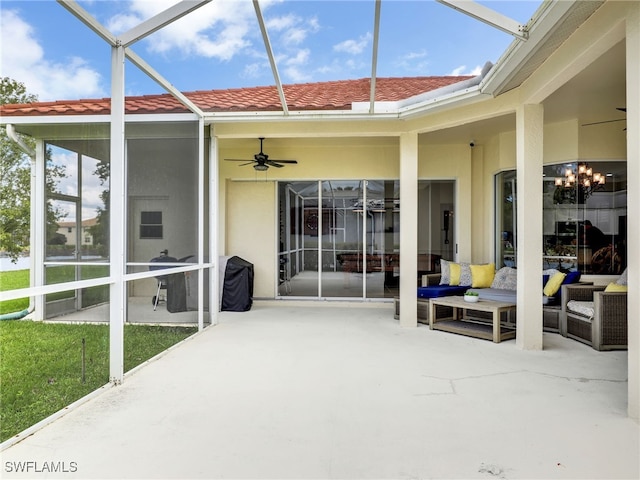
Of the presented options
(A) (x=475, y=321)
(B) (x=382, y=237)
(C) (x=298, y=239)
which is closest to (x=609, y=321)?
(A) (x=475, y=321)

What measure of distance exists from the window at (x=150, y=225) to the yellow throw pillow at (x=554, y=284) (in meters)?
5.11

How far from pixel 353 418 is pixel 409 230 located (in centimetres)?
339

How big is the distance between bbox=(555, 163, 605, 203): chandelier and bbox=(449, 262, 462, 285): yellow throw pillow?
2055mm

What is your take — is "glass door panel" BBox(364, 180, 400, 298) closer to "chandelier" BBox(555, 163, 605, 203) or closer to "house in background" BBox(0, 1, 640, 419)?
"house in background" BBox(0, 1, 640, 419)

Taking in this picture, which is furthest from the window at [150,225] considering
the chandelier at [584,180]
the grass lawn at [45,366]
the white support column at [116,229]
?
the chandelier at [584,180]

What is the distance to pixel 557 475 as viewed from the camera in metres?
2.05

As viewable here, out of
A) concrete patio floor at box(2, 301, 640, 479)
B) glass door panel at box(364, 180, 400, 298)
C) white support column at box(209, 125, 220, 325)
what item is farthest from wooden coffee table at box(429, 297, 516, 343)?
white support column at box(209, 125, 220, 325)

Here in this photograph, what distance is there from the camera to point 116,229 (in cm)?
336

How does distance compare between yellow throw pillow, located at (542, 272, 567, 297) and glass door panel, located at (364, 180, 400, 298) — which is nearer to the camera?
yellow throw pillow, located at (542, 272, 567, 297)

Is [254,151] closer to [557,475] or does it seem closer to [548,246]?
[548,246]

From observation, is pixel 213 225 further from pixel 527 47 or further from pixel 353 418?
pixel 527 47

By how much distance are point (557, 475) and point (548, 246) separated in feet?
16.6

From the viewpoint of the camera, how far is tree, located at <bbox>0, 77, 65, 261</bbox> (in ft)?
8.15

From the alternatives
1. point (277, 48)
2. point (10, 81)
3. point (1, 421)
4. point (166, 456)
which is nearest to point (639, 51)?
point (277, 48)
